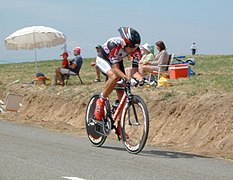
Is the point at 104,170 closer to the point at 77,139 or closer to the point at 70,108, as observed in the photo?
the point at 77,139

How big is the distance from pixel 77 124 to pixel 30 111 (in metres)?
3.45

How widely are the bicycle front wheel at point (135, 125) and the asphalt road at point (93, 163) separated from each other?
0.64 feet

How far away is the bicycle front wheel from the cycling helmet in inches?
34.9

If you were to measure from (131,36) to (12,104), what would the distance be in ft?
31.2

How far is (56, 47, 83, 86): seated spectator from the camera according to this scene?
20750mm

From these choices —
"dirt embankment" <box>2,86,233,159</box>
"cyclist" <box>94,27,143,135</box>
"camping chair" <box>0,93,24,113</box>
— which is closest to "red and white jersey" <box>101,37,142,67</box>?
"cyclist" <box>94,27,143,135</box>

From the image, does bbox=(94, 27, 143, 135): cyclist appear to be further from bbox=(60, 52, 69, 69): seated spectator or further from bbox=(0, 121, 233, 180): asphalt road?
bbox=(60, 52, 69, 69): seated spectator

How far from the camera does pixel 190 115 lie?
492 inches

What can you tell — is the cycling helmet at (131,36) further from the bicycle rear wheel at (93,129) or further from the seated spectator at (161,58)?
the seated spectator at (161,58)

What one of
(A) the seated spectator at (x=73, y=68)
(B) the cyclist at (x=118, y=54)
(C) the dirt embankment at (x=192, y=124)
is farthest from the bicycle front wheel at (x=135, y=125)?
(A) the seated spectator at (x=73, y=68)

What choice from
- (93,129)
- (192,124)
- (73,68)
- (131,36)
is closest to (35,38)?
(73,68)

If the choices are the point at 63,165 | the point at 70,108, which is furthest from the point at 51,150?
the point at 70,108

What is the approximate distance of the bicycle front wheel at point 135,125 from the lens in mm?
9430

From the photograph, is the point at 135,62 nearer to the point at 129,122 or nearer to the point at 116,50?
the point at 116,50
